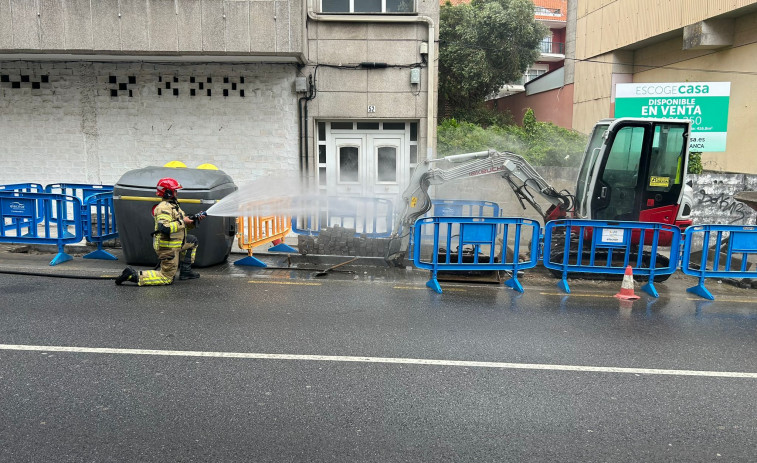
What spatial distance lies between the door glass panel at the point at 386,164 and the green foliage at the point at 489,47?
14274 millimetres

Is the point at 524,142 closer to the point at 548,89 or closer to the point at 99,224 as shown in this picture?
the point at 99,224

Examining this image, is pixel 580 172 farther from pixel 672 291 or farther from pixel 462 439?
pixel 462 439

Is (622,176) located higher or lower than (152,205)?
higher

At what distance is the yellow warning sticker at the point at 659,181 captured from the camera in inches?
366

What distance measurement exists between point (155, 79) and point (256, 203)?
18.5 feet

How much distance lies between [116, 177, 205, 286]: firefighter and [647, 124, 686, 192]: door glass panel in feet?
22.8

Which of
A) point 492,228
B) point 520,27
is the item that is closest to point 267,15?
point 492,228

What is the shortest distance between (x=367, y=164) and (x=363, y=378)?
9406 millimetres

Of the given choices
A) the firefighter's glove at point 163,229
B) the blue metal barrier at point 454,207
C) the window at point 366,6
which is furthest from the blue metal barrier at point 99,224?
the window at point 366,6

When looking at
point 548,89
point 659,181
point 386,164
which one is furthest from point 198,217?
point 548,89

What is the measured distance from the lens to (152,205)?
8703 millimetres

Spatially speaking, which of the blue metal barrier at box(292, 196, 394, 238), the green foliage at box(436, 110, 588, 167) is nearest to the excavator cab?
the blue metal barrier at box(292, 196, 394, 238)

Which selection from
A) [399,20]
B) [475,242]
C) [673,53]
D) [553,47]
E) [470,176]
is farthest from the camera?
[553,47]

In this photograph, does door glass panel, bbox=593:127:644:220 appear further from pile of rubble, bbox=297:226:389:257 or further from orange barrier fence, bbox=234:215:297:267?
orange barrier fence, bbox=234:215:297:267
